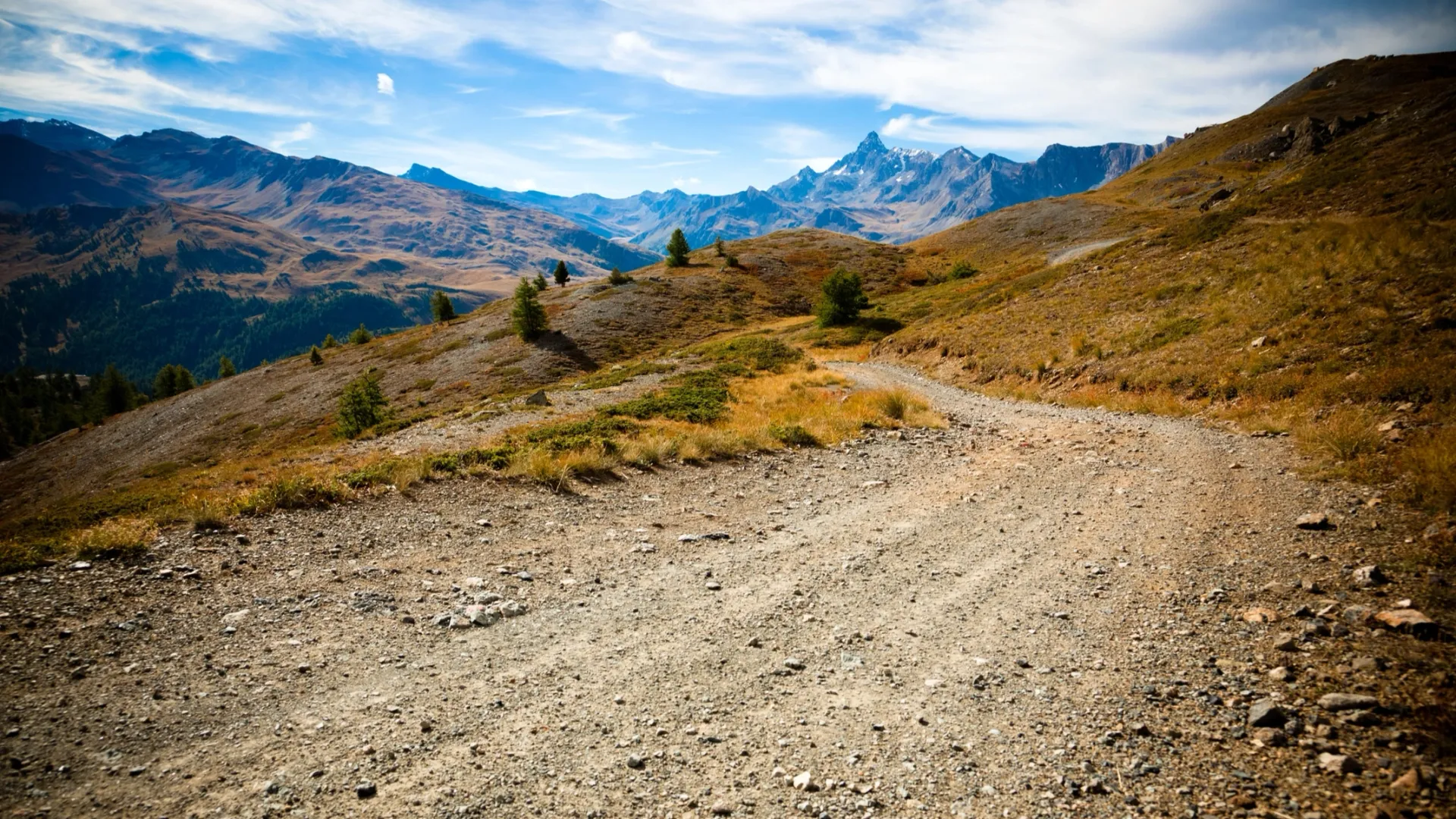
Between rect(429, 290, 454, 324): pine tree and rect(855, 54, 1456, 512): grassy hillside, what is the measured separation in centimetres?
6850

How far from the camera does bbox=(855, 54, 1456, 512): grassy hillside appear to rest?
40.1 feet

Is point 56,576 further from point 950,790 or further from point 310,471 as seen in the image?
point 950,790

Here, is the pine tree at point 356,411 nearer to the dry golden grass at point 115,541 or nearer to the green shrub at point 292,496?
the green shrub at point 292,496

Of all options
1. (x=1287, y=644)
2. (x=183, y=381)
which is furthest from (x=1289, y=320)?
(x=183, y=381)

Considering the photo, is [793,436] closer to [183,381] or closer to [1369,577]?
[1369,577]

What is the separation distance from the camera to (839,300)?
194 ft

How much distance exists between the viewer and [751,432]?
17344 millimetres

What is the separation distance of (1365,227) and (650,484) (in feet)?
89.4

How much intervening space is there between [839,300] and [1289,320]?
42478 millimetres

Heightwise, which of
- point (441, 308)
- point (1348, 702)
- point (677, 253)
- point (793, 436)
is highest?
point (677, 253)

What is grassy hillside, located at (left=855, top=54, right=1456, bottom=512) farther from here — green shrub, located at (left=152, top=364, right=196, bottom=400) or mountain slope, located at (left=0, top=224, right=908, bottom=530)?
green shrub, located at (left=152, top=364, right=196, bottom=400)


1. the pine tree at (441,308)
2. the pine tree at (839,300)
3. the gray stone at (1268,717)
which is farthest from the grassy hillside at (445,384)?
the pine tree at (839,300)

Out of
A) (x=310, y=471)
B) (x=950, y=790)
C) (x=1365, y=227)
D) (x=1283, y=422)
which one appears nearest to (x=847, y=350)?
(x=1365, y=227)

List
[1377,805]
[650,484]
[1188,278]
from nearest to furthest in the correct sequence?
[1377,805] < [650,484] < [1188,278]
